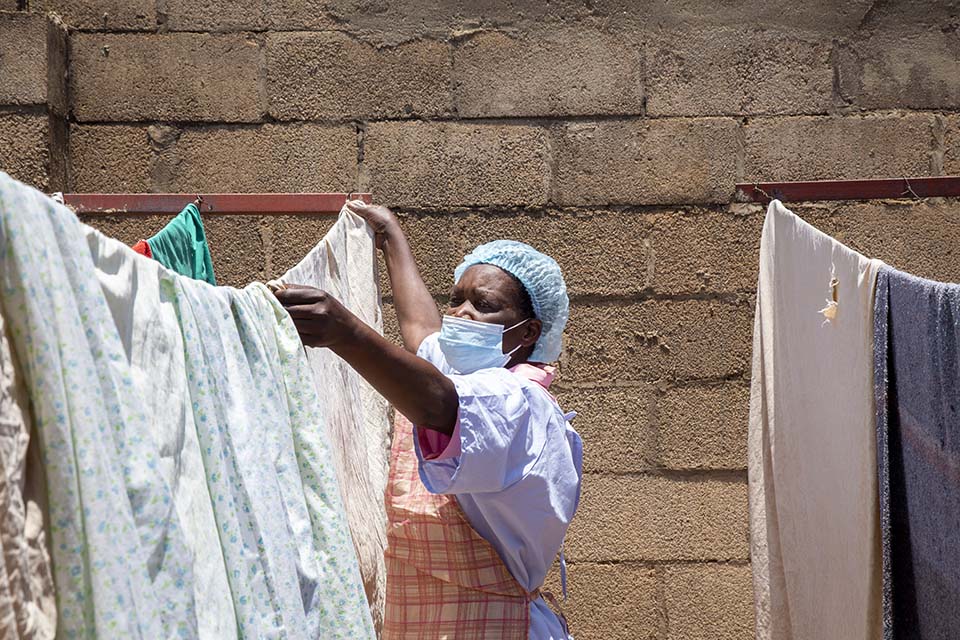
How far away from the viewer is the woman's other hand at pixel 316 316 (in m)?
1.77

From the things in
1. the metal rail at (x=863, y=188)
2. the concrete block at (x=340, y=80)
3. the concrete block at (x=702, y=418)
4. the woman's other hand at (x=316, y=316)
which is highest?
the concrete block at (x=340, y=80)

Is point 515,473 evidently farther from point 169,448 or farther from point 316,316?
point 169,448

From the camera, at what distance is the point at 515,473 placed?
88.6 inches

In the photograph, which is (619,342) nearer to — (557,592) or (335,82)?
(557,592)

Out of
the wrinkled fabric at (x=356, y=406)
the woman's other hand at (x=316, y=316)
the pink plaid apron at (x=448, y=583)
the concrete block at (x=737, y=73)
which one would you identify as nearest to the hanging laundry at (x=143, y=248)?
the wrinkled fabric at (x=356, y=406)

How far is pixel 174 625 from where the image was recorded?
1211mm

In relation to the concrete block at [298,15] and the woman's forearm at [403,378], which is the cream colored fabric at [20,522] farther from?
the concrete block at [298,15]

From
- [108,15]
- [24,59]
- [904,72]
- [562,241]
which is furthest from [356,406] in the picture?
[904,72]

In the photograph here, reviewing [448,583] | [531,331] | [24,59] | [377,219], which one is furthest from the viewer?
[24,59]

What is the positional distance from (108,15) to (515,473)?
235 cm

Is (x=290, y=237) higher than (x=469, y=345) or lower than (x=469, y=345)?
higher

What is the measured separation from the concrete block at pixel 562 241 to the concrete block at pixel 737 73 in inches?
16.8

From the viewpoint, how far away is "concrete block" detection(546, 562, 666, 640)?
12.0ft

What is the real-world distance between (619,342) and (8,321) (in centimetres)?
280
